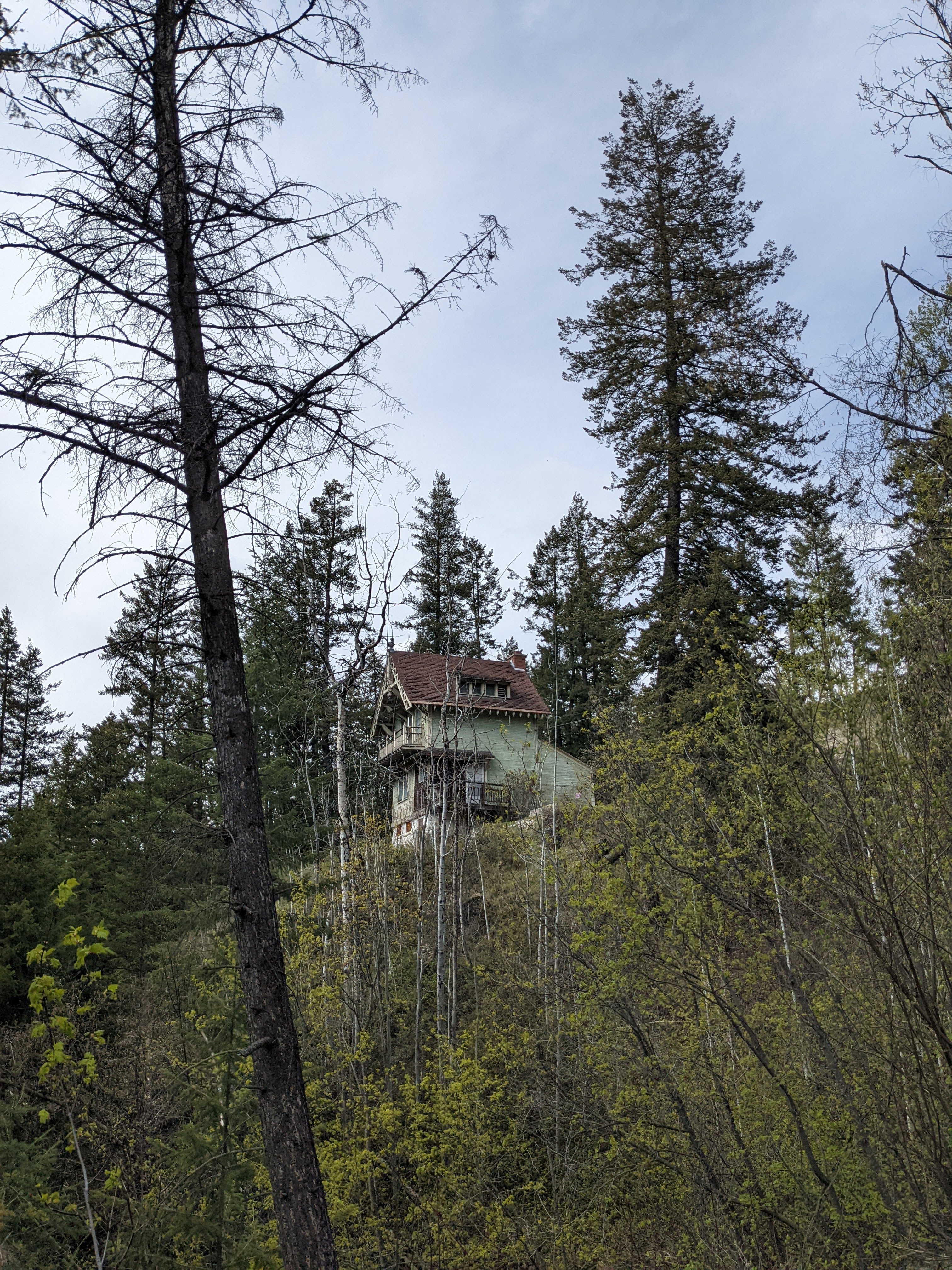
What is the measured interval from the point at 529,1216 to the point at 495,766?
54.7 feet

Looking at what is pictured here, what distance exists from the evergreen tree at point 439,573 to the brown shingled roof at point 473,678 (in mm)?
3438

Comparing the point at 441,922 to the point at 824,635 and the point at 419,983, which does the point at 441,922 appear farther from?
the point at 824,635

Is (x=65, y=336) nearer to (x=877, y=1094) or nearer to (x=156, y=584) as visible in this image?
(x=156, y=584)

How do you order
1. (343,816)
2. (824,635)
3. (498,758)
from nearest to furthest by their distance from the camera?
(824,635), (343,816), (498,758)

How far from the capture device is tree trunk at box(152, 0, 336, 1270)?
165 inches

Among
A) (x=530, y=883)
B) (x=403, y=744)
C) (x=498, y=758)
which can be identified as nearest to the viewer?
(x=530, y=883)

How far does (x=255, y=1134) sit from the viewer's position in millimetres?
10203

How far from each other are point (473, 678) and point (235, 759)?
21.8 meters

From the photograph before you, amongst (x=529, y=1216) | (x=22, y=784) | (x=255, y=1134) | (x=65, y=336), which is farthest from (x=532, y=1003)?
(x=22, y=784)

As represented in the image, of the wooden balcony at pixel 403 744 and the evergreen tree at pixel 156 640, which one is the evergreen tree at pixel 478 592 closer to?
the wooden balcony at pixel 403 744

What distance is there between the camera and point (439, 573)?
3609 centimetres

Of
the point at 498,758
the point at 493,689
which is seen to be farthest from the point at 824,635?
the point at 493,689

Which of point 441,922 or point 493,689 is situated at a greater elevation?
point 493,689

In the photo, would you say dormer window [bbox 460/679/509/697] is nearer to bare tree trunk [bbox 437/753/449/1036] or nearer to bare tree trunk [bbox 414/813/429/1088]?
bare tree trunk [bbox 414/813/429/1088]
